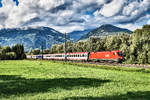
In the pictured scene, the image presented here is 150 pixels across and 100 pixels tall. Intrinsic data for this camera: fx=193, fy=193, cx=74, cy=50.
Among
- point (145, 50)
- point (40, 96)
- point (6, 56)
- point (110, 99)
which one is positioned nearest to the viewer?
point (110, 99)

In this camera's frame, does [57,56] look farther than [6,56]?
No

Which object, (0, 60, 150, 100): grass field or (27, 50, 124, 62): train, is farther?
(27, 50, 124, 62): train

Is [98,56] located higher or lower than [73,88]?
higher

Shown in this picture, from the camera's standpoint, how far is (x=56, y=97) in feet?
34.7

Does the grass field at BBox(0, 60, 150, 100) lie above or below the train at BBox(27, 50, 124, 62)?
below

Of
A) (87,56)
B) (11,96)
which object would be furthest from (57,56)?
(11,96)

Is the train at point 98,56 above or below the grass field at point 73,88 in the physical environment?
above

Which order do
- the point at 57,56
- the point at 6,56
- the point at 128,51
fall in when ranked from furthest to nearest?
the point at 6,56
the point at 57,56
the point at 128,51

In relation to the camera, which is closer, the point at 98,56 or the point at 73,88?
the point at 73,88

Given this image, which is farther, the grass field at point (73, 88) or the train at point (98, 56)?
the train at point (98, 56)

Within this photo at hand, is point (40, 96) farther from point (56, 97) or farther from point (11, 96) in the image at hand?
point (11, 96)

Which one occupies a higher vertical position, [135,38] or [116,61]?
[135,38]

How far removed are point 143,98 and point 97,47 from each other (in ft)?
344

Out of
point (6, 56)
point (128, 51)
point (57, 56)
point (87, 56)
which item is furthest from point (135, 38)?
point (6, 56)
